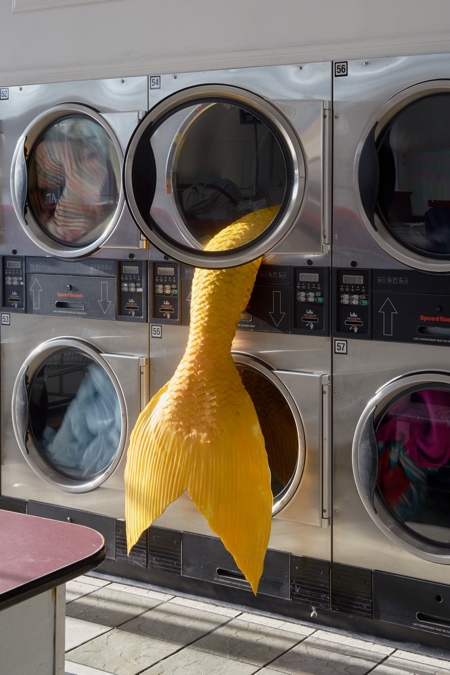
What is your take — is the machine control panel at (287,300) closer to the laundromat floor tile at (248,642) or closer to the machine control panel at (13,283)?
the machine control panel at (13,283)

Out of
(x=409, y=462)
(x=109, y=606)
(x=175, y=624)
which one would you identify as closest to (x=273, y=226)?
(x=409, y=462)

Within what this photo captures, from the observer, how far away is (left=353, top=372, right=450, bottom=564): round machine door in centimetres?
294

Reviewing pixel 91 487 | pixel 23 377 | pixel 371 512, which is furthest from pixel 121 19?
pixel 371 512

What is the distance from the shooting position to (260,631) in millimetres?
3213

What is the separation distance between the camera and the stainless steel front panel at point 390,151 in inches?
111

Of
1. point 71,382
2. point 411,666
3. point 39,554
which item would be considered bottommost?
point 411,666

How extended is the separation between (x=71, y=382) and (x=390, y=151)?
1659 millimetres

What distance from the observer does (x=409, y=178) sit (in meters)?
2.87

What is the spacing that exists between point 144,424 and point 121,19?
1587 mm

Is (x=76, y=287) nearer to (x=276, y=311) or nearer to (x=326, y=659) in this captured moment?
(x=276, y=311)

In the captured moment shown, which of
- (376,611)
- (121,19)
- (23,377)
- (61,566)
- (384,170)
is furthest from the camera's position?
(23,377)

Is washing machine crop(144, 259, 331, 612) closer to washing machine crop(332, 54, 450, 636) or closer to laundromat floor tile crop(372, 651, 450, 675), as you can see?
washing machine crop(332, 54, 450, 636)

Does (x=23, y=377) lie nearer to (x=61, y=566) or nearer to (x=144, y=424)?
(x=144, y=424)

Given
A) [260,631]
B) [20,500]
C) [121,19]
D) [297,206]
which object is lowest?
[260,631]
